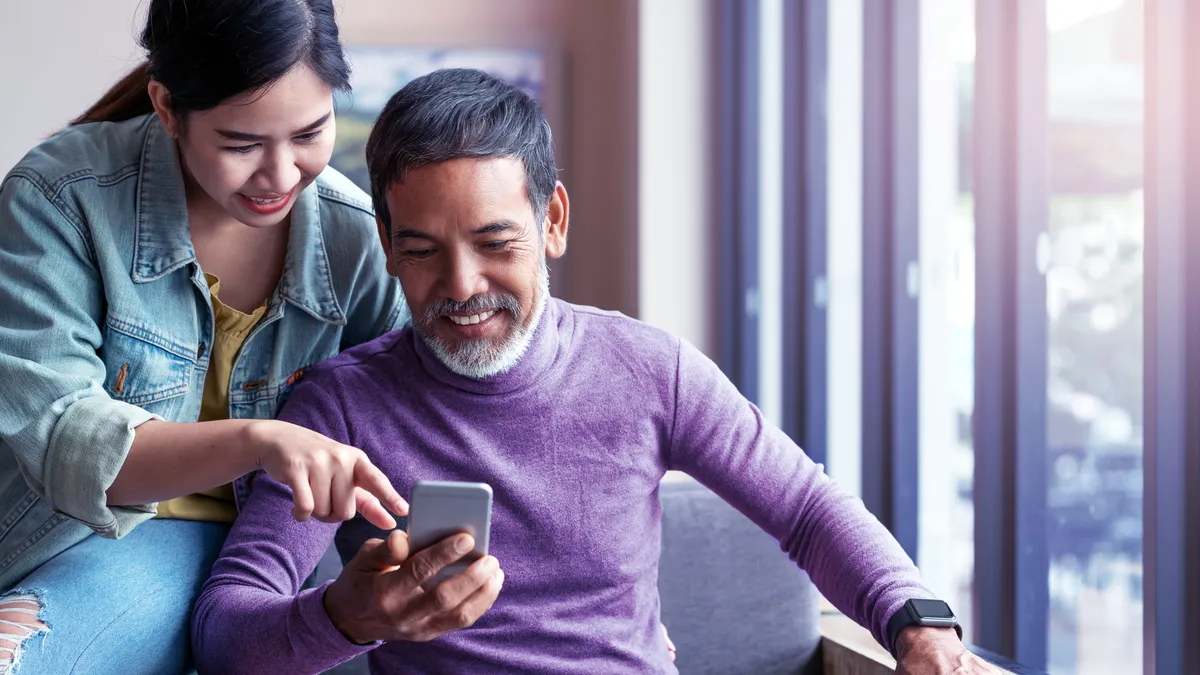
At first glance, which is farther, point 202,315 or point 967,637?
point 967,637

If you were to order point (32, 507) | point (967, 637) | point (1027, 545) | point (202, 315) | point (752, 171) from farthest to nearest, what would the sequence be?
point (752, 171), point (967, 637), point (1027, 545), point (202, 315), point (32, 507)

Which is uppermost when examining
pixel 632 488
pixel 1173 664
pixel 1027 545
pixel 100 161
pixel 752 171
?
pixel 752 171

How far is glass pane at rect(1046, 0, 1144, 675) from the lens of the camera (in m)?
3.83

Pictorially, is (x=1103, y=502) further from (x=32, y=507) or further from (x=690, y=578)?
(x=32, y=507)

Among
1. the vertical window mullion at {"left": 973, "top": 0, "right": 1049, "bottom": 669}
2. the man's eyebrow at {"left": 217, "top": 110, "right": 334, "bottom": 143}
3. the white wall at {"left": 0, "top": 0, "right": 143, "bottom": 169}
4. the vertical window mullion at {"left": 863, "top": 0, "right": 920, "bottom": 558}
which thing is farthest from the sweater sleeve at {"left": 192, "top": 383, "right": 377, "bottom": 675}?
the white wall at {"left": 0, "top": 0, "right": 143, "bottom": 169}

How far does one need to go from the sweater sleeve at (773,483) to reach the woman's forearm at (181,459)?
0.60 meters

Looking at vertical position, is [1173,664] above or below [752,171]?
below

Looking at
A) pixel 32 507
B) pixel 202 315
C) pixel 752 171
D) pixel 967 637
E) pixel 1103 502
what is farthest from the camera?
pixel 1103 502

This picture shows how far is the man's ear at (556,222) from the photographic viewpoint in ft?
5.28

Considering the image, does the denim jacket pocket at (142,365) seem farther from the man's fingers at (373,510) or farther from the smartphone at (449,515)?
the smartphone at (449,515)

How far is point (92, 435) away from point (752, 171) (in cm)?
202

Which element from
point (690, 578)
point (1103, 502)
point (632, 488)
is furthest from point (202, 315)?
point (1103, 502)

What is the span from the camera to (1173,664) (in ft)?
5.08

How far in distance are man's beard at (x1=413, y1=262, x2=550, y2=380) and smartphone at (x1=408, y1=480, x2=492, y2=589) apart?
430mm
